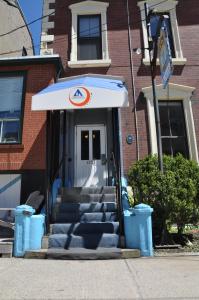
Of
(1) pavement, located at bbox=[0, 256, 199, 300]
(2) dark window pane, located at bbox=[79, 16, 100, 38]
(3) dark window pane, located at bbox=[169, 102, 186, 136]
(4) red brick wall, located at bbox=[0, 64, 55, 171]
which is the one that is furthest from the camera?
(2) dark window pane, located at bbox=[79, 16, 100, 38]

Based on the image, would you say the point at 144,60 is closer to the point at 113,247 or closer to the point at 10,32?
the point at 113,247

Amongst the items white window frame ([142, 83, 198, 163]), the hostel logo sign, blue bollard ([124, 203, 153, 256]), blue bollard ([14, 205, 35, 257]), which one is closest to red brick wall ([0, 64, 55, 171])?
the hostel logo sign

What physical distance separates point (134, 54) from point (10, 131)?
4.97 metres

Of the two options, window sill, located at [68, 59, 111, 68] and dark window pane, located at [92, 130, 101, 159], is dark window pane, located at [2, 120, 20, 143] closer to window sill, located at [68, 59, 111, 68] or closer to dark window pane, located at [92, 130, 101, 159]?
dark window pane, located at [92, 130, 101, 159]

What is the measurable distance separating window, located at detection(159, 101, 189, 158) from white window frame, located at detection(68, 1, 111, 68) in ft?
8.29

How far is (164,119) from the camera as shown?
11.0 m

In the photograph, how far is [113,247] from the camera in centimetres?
726

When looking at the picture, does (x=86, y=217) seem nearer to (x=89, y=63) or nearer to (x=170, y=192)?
(x=170, y=192)

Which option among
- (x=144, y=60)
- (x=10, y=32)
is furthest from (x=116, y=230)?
(x=10, y=32)

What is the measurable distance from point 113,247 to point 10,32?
1309 cm

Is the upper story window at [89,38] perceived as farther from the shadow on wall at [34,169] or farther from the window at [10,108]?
the shadow on wall at [34,169]

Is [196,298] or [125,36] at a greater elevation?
[125,36]

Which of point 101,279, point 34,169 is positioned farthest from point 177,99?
point 101,279

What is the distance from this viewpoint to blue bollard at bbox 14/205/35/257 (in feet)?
23.0
